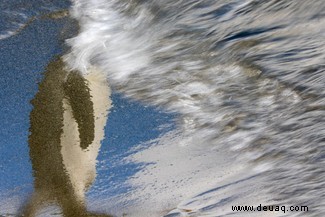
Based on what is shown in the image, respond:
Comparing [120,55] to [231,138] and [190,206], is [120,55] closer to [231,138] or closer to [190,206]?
[231,138]

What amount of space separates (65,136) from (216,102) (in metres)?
0.76

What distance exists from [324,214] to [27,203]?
4.11 feet

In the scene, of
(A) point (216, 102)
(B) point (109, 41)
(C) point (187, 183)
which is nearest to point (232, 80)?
(A) point (216, 102)

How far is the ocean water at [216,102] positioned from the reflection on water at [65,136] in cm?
7

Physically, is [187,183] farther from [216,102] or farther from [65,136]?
[65,136]

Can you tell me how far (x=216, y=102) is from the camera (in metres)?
3.51

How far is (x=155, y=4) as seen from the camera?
4.62 metres

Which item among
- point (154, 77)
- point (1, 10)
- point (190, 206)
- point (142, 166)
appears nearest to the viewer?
point (190, 206)

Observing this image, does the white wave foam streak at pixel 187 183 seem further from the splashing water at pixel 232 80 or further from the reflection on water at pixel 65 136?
the reflection on water at pixel 65 136

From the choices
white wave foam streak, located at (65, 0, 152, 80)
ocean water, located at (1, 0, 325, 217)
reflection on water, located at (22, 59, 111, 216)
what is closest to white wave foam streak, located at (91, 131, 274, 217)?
ocean water, located at (1, 0, 325, 217)

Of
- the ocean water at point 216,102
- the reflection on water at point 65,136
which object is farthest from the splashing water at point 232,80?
the reflection on water at point 65,136

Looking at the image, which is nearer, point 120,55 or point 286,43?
point 286,43

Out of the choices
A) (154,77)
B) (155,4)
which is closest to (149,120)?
(154,77)

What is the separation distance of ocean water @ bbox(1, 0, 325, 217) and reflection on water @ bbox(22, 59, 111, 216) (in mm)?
74
